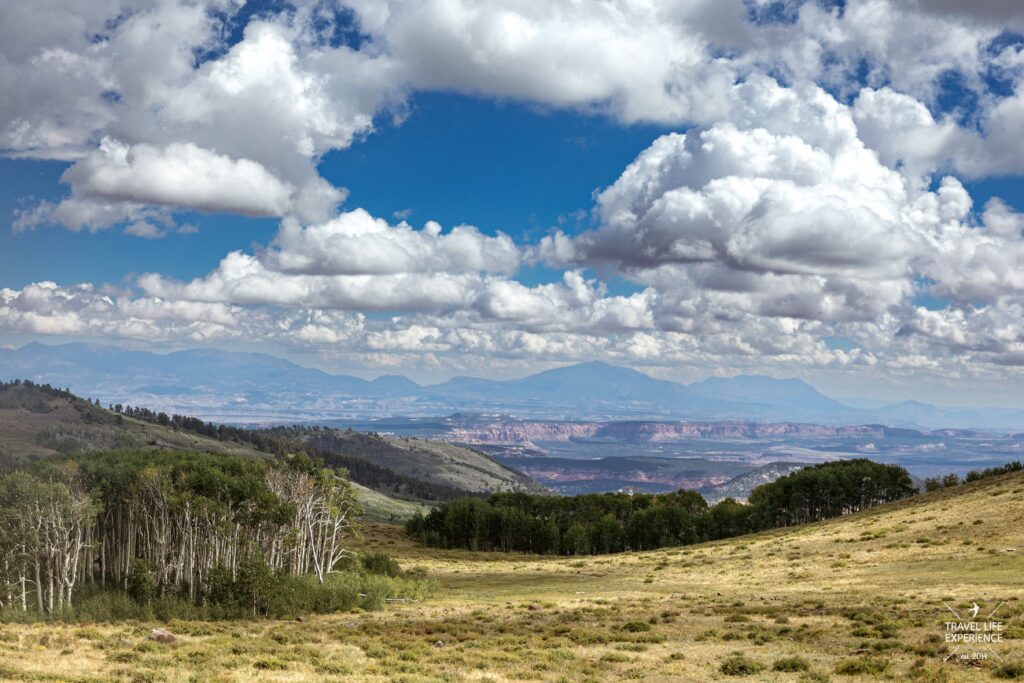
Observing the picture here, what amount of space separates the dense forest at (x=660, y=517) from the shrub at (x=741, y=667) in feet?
430

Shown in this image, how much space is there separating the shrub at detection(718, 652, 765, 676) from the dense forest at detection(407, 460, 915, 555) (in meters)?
131

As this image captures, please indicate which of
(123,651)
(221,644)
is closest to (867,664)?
(221,644)

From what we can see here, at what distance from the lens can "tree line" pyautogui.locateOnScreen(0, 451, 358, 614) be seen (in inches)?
2704

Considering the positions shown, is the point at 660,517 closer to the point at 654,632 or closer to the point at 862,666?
the point at 654,632

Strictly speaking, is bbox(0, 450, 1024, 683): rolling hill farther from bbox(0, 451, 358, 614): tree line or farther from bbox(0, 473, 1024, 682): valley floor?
bbox(0, 451, 358, 614): tree line

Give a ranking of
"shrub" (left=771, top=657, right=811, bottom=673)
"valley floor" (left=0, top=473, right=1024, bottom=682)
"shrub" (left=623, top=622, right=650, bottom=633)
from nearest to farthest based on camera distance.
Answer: "shrub" (left=771, top=657, right=811, bottom=673) → "valley floor" (left=0, top=473, right=1024, bottom=682) → "shrub" (left=623, top=622, right=650, bottom=633)

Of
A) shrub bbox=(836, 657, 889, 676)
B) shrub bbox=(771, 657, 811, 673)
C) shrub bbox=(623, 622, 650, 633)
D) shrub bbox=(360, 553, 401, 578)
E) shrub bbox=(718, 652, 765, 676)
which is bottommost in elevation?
shrub bbox=(360, 553, 401, 578)

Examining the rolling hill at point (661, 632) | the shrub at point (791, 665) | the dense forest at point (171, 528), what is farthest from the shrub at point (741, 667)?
the dense forest at point (171, 528)

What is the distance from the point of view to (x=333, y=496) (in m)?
89.7

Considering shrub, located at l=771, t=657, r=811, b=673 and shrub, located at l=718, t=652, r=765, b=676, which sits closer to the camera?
shrub, located at l=771, t=657, r=811, b=673

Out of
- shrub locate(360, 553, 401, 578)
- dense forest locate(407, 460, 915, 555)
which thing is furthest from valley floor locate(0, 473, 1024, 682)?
dense forest locate(407, 460, 915, 555)

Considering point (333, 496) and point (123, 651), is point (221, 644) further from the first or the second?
point (333, 496)

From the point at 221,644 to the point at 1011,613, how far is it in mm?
44710

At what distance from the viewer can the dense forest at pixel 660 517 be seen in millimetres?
165250
